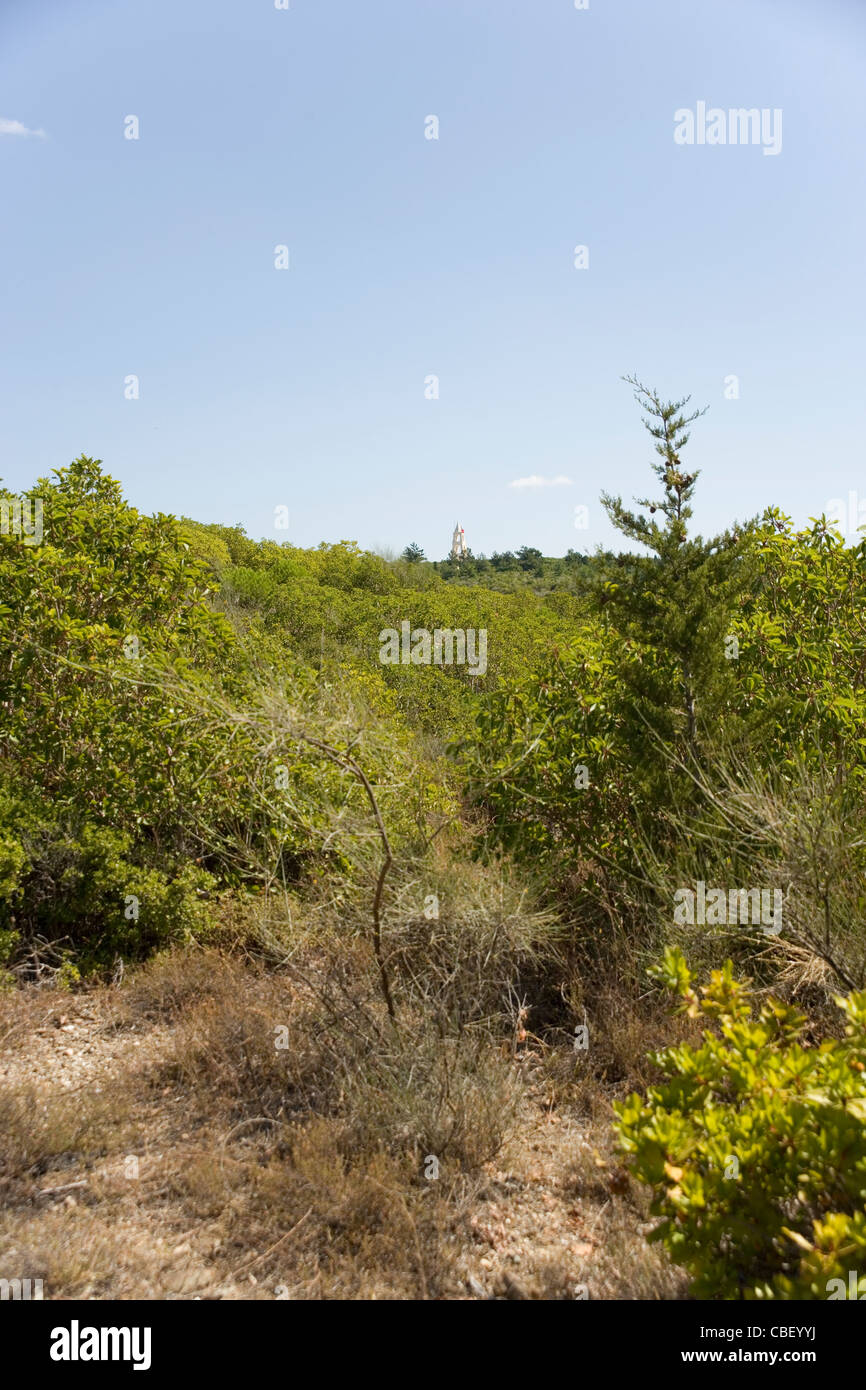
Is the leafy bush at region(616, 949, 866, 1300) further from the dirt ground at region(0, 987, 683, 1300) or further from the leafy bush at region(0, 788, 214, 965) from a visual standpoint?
the leafy bush at region(0, 788, 214, 965)

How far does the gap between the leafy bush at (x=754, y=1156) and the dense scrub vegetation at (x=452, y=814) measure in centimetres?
30

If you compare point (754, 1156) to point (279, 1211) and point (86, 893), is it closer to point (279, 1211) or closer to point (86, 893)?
point (279, 1211)

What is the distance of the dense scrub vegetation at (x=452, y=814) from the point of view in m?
3.89

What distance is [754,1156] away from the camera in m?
2.17

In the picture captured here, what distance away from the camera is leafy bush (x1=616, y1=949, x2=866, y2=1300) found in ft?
6.69

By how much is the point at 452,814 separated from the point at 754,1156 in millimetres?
4063

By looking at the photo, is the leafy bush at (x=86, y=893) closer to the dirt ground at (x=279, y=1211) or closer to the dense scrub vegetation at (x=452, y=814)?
the dense scrub vegetation at (x=452, y=814)

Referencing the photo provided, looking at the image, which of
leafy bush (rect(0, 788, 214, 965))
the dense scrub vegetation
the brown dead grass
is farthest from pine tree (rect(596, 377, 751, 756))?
leafy bush (rect(0, 788, 214, 965))

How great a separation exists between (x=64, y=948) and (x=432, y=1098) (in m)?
3.01

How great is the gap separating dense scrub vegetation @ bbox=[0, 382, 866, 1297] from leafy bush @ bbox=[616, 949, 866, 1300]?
0.30 metres

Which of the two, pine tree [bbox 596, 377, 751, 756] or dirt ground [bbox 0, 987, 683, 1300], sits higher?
pine tree [bbox 596, 377, 751, 756]

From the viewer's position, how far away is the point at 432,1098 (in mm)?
3635

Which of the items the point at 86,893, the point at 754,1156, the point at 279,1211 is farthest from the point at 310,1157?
the point at 86,893

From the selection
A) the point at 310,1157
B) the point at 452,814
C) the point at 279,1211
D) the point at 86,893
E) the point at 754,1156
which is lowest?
the point at 279,1211
